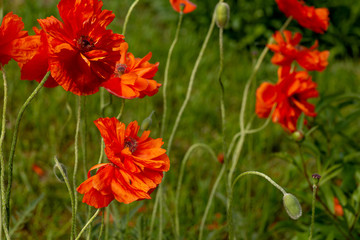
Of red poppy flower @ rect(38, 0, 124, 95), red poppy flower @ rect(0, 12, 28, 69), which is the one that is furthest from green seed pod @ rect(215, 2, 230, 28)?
red poppy flower @ rect(0, 12, 28, 69)

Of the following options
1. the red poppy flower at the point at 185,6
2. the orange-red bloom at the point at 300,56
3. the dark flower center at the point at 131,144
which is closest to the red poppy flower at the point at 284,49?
the orange-red bloom at the point at 300,56

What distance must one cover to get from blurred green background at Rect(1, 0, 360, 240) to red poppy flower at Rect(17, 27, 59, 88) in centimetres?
15

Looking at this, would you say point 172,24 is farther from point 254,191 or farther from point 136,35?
point 254,191

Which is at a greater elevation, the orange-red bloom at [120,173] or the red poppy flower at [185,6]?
the red poppy flower at [185,6]

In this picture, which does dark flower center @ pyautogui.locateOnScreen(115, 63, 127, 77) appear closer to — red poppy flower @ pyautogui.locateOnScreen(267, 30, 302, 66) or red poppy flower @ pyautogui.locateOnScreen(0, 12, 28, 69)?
red poppy flower @ pyautogui.locateOnScreen(0, 12, 28, 69)

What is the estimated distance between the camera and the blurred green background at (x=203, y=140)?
1556mm

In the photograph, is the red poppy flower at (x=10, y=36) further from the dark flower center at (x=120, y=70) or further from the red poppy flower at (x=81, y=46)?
the dark flower center at (x=120, y=70)

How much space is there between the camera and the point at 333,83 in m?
2.96

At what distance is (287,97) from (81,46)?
752mm

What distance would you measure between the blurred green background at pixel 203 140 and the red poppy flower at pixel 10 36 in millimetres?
205

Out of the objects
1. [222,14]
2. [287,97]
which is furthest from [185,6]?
[287,97]

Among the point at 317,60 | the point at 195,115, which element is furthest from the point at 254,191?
the point at 317,60

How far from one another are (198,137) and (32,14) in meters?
1.39

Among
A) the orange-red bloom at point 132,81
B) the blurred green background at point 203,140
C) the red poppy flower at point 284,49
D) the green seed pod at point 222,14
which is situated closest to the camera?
the orange-red bloom at point 132,81
